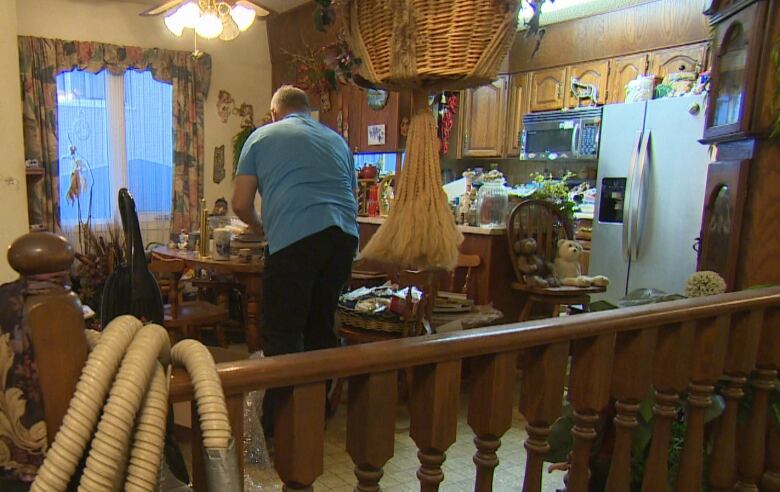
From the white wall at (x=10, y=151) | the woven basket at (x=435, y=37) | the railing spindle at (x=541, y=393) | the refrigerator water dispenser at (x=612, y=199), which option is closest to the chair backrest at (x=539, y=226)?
the refrigerator water dispenser at (x=612, y=199)

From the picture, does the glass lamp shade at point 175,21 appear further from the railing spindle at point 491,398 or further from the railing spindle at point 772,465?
the railing spindle at point 772,465

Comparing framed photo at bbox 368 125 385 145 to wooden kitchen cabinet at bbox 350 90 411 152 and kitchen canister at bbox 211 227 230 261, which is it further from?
kitchen canister at bbox 211 227 230 261

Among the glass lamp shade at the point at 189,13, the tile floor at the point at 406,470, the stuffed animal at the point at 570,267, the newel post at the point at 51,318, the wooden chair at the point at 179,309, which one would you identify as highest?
the glass lamp shade at the point at 189,13

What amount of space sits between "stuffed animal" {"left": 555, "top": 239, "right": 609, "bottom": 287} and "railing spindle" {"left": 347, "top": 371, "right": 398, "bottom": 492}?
2.51 m

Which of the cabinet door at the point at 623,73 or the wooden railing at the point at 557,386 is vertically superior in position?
the cabinet door at the point at 623,73

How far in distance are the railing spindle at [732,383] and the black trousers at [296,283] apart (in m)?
1.38

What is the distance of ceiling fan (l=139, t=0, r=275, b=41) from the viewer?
10.5 feet

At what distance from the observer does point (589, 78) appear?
4973mm

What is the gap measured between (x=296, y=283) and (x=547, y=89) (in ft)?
13.0

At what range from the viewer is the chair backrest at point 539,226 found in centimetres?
310

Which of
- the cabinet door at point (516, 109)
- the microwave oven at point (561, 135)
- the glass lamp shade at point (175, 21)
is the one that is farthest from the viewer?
the cabinet door at point (516, 109)

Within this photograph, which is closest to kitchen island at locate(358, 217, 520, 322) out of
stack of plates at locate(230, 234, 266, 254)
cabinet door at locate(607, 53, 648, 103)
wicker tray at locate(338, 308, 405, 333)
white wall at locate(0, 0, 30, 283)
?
wicker tray at locate(338, 308, 405, 333)

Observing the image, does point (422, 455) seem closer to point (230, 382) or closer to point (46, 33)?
point (230, 382)

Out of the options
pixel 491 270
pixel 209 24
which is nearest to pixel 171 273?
pixel 209 24
